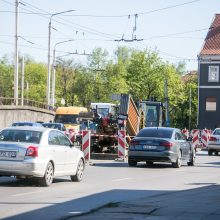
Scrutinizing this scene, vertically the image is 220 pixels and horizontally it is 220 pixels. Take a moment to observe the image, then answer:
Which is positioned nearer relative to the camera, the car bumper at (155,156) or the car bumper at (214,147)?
the car bumper at (155,156)

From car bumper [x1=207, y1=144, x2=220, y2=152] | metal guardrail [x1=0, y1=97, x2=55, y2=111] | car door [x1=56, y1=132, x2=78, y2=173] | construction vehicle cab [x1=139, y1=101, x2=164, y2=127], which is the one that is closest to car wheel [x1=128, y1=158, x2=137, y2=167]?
car door [x1=56, y1=132, x2=78, y2=173]

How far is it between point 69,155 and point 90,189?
2.15 m

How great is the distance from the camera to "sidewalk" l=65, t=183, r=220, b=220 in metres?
11.5

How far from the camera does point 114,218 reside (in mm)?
11328

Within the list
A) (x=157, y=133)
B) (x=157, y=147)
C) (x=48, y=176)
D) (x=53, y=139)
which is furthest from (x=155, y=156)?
(x=48, y=176)

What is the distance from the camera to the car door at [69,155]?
61.5 ft

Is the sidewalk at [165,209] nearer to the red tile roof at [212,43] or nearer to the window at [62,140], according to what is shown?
the window at [62,140]

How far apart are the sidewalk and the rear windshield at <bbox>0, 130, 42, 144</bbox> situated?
150 inches

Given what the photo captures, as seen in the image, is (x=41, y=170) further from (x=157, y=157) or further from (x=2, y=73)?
(x=2, y=73)

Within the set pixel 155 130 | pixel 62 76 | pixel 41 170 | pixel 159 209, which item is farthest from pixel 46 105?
pixel 159 209

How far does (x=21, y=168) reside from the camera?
Answer: 55.3 feet

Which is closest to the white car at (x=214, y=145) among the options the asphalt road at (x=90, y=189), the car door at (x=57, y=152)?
the asphalt road at (x=90, y=189)

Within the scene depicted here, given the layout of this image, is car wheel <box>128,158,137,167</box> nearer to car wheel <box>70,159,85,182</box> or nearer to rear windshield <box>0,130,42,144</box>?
car wheel <box>70,159,85,182</box>

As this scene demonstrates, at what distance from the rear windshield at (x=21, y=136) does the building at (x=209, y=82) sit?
216 feet
